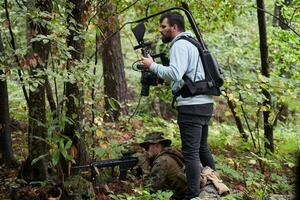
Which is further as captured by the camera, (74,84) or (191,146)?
(191,146)

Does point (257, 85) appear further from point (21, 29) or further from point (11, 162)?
point (21, 29)

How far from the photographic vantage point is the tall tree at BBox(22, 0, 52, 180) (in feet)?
14.6

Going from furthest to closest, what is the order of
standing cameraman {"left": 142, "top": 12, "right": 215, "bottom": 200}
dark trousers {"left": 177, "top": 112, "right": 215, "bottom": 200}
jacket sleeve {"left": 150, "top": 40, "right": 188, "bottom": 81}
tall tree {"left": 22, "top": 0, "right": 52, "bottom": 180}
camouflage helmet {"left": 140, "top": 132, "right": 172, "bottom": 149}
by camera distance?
1. camouflage helmet {"left": 140, "top": 132, "right": 172, "bottom": 149}
2. dark trousers {"left": 177, "top": 112, "right": 215, "bottom": 200}
3. standing cameraman {"left": 142, "top": 12, "right": 215, "bottom": 200}
4. jacket sleeve {"left": 150, "top": 40, "right": 188, "bottom": 81}
5. tall tree {"left": 22, "top": 0, "right": 52, "bottom": 180}

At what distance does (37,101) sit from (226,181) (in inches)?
122

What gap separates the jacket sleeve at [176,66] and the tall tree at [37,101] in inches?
50.7

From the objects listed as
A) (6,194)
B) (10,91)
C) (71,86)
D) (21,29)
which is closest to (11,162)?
(6,194)

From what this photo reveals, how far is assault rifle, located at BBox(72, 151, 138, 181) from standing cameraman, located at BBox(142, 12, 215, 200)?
950 mm

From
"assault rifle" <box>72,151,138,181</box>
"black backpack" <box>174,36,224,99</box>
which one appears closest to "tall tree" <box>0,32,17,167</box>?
"assault rifle" <box>72,151,138,181</box>

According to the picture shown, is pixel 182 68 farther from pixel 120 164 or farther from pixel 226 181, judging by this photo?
pixel 226 181

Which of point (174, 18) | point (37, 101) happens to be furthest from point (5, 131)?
point (174, 18)

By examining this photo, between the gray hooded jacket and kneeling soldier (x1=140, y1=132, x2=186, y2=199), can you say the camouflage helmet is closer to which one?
kneeling soldier (x1=140, y1=132, x2=186, y2=199)

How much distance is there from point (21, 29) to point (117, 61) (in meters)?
7.03

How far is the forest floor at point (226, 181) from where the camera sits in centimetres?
487

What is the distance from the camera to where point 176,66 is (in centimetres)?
462
